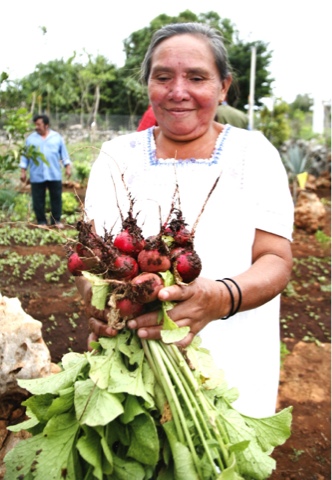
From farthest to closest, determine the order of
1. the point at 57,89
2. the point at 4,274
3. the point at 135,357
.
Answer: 1. the point at 57,89
2. the point at 4,274
3. the point at 135,357

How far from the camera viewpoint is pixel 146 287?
119 cm

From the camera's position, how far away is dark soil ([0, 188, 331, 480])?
3.15 meters

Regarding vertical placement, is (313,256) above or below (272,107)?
below

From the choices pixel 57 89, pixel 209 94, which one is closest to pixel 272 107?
pixel 57 89

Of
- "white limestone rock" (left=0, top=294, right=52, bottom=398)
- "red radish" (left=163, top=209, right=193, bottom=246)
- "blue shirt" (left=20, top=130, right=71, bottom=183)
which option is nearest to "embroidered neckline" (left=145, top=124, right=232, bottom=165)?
"red radish" (left=163, top=209, right=193, bottom=246)

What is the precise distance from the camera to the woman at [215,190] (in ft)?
5.32

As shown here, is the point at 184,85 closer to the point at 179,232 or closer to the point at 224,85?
the point at 224,85

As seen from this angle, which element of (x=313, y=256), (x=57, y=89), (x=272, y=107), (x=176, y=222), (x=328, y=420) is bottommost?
(x=328, y=420)

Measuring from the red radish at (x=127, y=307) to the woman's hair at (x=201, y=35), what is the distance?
0.95 m

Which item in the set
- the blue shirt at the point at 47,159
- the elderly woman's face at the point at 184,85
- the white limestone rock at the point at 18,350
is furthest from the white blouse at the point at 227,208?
the blue shirt at the point at 47,159

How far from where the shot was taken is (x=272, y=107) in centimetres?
1733

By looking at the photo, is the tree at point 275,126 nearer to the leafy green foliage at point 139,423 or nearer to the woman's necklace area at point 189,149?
the woman's necklace area at point 189,149

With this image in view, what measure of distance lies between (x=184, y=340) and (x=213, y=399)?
0.58 ft

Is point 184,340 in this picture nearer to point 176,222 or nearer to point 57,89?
point 176,222
